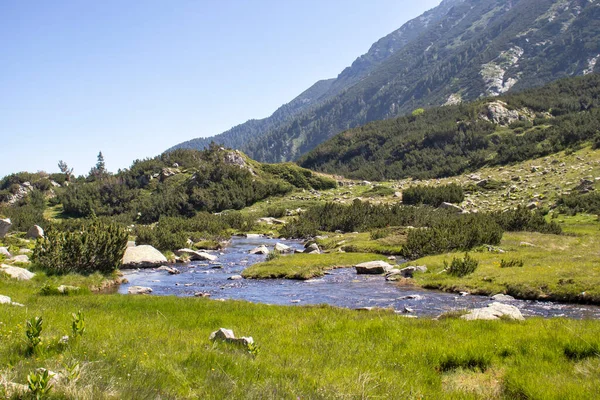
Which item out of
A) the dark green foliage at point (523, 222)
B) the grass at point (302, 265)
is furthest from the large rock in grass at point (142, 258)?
the dark green foliage at point (523, 222)

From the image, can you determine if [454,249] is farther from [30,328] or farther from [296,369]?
[30,328]

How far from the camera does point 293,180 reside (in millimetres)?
72312

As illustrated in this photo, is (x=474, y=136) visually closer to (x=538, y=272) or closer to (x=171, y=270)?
(x=538, y=272)

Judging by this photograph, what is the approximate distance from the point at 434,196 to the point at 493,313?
125 feet

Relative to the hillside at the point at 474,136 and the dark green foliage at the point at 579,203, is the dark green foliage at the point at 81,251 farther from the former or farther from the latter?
the hillside at the point at 474,136

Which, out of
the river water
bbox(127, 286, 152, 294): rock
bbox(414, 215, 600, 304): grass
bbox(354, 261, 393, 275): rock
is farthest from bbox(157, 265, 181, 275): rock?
bbox(414, 215, 600, 304): grass

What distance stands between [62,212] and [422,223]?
47.8m

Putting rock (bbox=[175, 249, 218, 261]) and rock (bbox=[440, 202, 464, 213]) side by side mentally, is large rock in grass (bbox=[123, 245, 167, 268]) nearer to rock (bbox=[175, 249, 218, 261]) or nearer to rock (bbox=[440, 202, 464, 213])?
rock (bbox=[175, 249, 218, 261])

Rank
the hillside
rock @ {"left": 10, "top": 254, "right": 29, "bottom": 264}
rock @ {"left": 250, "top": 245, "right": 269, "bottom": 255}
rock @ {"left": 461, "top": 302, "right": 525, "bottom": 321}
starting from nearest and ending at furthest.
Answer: rock @ {"left": 461, "top": 302, "right": 525, "bottom": 321} → rock @ {"left": 10, "top": 254, "right": 29, "bottom": 264} → rock @ {"left": 250, "top": 245, "right": 269, "bottom": 255} → the hillside

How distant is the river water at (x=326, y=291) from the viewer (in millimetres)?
15242

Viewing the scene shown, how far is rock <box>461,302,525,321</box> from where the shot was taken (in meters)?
10.9

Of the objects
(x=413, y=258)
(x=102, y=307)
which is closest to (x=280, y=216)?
(x=413, y=258)

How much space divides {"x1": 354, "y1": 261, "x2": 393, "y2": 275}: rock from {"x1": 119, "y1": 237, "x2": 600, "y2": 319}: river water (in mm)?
697

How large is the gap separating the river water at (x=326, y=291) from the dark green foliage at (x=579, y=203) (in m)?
24.8
